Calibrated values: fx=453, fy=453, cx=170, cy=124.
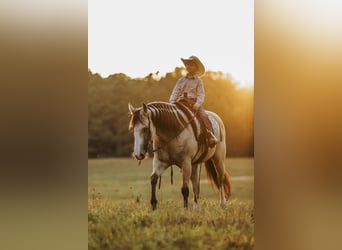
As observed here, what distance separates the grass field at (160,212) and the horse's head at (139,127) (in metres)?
0.08

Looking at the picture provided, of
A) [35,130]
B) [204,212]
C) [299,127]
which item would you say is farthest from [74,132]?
[299,127]

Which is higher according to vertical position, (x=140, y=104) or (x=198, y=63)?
(x=198, y=63)

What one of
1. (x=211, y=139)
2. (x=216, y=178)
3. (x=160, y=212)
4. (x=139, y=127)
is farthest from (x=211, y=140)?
(x=160, y=212)

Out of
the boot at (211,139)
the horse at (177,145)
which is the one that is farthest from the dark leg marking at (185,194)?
the boot at (211,139)

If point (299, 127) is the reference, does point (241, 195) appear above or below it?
below

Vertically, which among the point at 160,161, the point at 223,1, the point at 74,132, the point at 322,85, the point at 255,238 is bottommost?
the point at 255,238

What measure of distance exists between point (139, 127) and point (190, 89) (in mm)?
472

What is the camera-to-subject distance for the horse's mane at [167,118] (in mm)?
3328

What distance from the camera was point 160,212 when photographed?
3312 millimetres

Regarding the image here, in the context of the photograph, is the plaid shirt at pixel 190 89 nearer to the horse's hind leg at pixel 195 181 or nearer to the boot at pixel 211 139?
the boot at pixel 211 139

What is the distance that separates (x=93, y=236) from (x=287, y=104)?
1721 mm

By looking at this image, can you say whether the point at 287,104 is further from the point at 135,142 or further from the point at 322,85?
the point at 135,142

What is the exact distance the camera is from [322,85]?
3.37 m

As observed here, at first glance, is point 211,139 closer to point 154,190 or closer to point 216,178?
point 216,178
